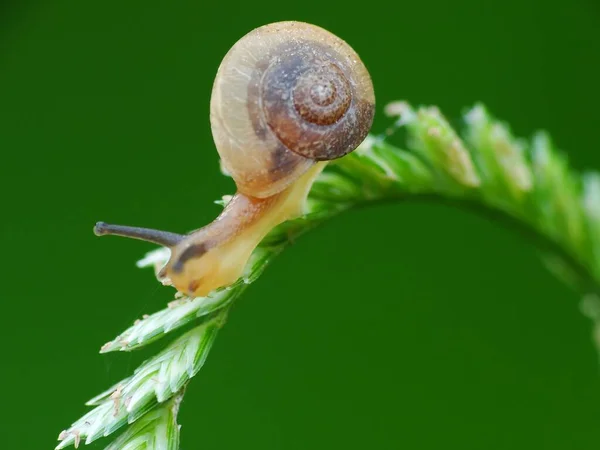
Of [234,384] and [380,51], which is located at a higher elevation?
[380,51]

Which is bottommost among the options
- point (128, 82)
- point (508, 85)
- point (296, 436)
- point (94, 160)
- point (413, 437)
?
point (413, 437)

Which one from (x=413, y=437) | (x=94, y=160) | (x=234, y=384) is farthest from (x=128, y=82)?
(x=413, y=437)

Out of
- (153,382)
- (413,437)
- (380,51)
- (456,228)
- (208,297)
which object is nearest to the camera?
(153,382)

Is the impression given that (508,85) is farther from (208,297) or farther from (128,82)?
(208,297)

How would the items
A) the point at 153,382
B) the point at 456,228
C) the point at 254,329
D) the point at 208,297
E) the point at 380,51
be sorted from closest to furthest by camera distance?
the point at 153,382, the point at 208,297, the point at 254,329, the point at 456,228, the point at 380,51
